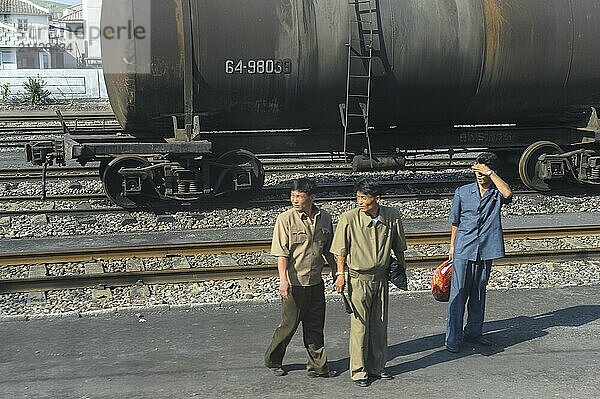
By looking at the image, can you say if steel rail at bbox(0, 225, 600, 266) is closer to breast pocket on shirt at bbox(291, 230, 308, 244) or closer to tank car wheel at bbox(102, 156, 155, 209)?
tank car wheel at bbox(102, 156, 155, 209)

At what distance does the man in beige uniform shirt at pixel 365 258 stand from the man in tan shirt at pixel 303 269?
6.7 inches

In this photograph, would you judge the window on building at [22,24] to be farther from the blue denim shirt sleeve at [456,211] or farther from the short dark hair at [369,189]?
the short dark hair at [369,189]

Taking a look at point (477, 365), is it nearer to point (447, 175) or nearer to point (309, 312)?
point (309, 312)

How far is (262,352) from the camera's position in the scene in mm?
6590

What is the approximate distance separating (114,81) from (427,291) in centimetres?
616

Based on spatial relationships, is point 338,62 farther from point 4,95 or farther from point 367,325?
point 4,95

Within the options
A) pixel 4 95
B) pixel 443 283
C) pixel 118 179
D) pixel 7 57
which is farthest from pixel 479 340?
pixel 7 57

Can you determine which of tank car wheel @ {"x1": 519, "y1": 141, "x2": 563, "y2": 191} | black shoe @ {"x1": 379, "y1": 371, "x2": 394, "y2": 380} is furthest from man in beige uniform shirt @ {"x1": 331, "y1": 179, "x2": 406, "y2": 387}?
tank car wheel @ {"x1": 519, "y1": 141, "x2": 563, "y2": 191}

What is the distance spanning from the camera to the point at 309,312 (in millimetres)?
6059

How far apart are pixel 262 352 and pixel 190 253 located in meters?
3.25

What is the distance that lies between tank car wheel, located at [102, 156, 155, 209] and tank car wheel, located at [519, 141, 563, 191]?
6.57 metres

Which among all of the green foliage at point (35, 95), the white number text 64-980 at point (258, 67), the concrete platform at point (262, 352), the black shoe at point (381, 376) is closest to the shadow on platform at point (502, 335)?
the concrete platform at point (262, 352)

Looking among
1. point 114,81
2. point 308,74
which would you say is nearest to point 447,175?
point 308,74

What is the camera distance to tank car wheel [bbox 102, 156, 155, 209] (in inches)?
472
